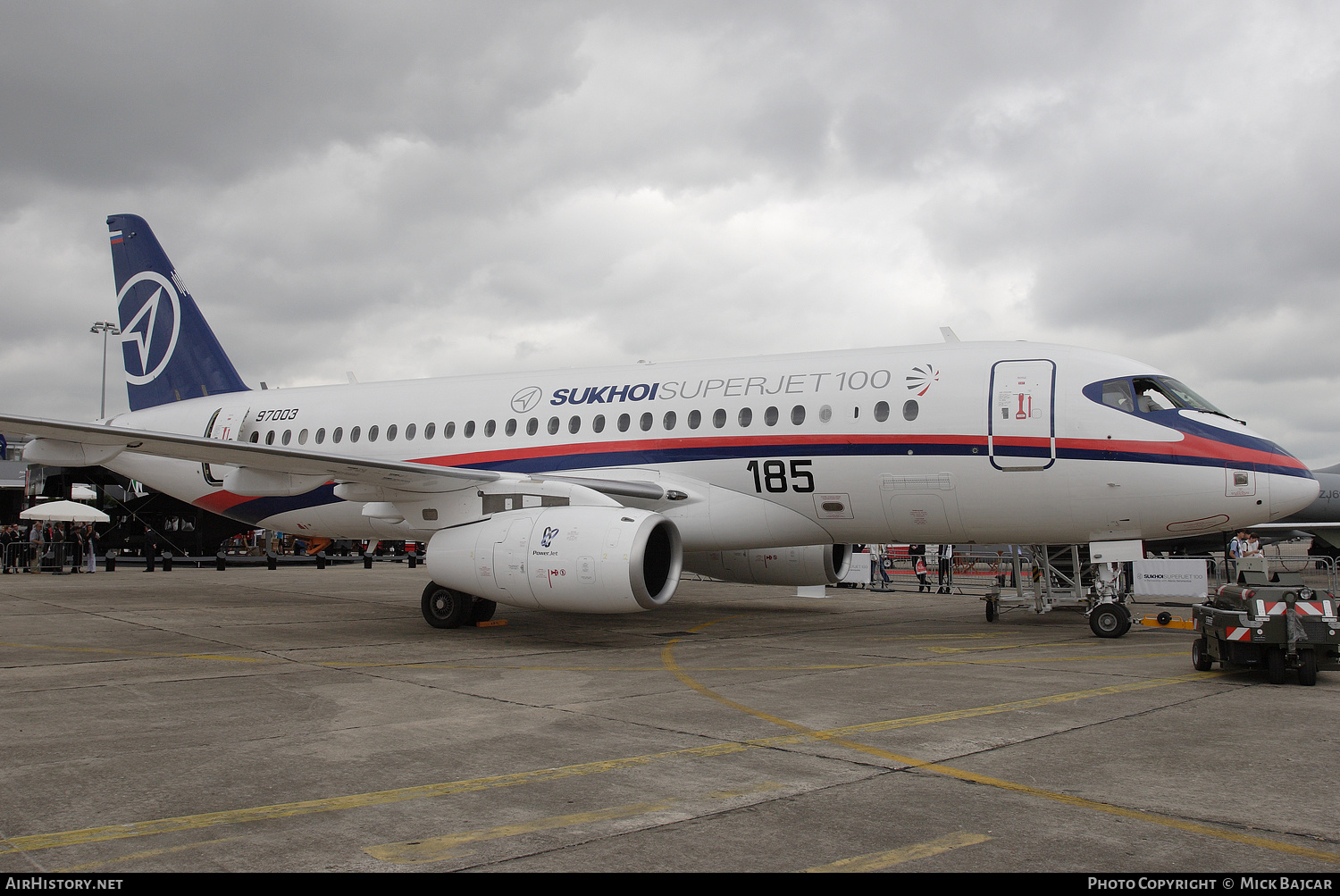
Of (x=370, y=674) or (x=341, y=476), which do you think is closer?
(x=370, y=674)

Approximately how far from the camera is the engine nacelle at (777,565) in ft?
50.3

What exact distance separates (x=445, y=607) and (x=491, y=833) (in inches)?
379

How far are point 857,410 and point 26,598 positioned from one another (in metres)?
16.5

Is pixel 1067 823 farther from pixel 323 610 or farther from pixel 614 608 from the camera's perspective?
pixel 323 610

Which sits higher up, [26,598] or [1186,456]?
[1186,456]

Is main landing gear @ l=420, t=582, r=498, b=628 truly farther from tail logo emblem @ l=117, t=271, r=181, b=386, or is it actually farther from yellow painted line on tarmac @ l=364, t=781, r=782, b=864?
tail logo emblem @ l=117, t=271, r=181, b=386

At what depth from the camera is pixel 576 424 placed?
14203mm

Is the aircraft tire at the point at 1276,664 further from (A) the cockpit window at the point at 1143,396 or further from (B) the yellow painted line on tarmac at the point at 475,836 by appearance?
(B) the yellow painted line on tarmac at the point at 475,836

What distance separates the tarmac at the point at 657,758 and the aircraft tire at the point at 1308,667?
0.21 meters

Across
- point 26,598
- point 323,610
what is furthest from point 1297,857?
point 26,598

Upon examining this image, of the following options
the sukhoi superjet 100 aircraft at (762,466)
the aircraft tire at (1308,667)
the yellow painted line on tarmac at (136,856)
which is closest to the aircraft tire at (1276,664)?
the aircraft tire at (1308,667)

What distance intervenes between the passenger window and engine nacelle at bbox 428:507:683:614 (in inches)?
221

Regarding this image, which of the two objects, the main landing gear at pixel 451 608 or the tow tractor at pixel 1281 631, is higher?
the tow tractor at pixel 1281 631
